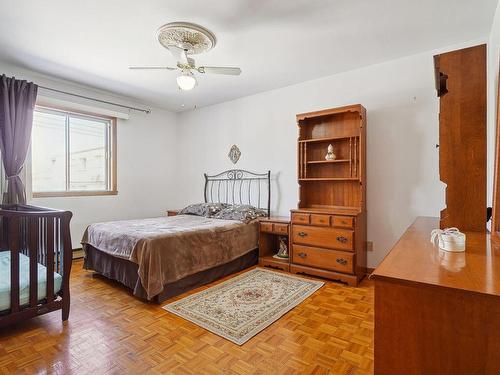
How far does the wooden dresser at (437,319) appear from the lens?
2.65 ft

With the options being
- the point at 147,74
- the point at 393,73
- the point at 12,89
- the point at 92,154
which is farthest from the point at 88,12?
the point at 393,73

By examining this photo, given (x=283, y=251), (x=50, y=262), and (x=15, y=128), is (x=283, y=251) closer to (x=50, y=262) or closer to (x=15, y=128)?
(x=50, y=262)

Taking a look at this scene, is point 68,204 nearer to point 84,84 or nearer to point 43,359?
point 84,84

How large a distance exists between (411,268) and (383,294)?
0.17 meters

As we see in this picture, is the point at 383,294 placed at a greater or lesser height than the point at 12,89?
lesser

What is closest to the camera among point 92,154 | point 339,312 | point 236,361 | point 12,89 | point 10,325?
point 236,361

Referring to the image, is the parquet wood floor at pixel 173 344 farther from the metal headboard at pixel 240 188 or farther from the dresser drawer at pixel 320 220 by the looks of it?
the metal headboard at pixel 240 188

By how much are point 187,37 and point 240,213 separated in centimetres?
219

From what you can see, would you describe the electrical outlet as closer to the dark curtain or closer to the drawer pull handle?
the drawer pull handle

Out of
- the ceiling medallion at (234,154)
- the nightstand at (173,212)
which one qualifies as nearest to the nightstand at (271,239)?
the ceiling medallion at (234,154)

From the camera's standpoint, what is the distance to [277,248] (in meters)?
4.10

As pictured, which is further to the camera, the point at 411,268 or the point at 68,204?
the point at 68,204

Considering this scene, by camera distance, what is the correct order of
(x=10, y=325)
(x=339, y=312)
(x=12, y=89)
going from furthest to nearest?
1. (x=12, y=89)
2. (x=339, y=312)
3. (x=10, y=325)

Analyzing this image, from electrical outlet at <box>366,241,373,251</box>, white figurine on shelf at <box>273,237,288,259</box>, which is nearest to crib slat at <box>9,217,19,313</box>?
white figurine on shelf at <box>273,237,288,259</box>
